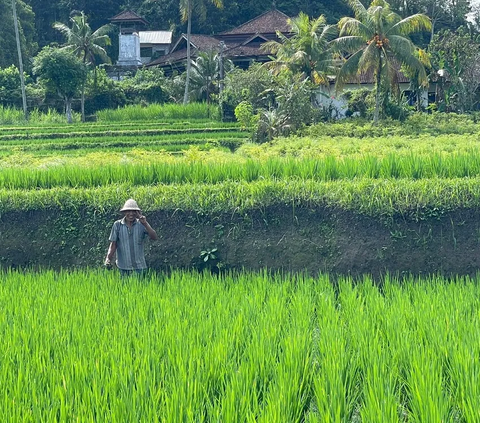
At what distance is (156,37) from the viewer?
41906 millimetres

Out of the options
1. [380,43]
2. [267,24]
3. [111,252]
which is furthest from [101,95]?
[111,252]

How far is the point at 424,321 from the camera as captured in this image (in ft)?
13.3

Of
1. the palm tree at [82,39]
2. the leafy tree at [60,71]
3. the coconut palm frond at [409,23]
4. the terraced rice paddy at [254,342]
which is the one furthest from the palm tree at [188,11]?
the terraced rice paddy at [254,342]

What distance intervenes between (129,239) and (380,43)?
1732 cm

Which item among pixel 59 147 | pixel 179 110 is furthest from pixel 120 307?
pixel 179 110

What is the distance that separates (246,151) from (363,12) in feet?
30.4

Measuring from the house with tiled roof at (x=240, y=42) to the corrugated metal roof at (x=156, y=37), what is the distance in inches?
86.0

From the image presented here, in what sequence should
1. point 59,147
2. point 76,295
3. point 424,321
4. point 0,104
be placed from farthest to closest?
point 0,104 → point 59,147 → point 76,295 → point 424,321

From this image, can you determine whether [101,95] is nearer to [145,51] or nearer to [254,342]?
[145,51]

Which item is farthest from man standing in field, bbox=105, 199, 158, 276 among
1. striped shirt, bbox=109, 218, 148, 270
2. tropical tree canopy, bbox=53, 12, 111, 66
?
tropical tree canopy, bbox=53, 12, 111, 66

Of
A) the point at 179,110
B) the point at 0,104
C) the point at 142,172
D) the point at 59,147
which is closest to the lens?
the point at 142,172

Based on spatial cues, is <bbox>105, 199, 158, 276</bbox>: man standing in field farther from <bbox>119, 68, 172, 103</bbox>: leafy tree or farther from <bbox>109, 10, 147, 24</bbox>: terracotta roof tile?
<bbox>109, 10, 147, 24</bbox>: terracotta roof tile

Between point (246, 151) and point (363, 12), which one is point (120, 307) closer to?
point (246, 151)

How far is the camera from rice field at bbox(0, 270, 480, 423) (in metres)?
2.92
